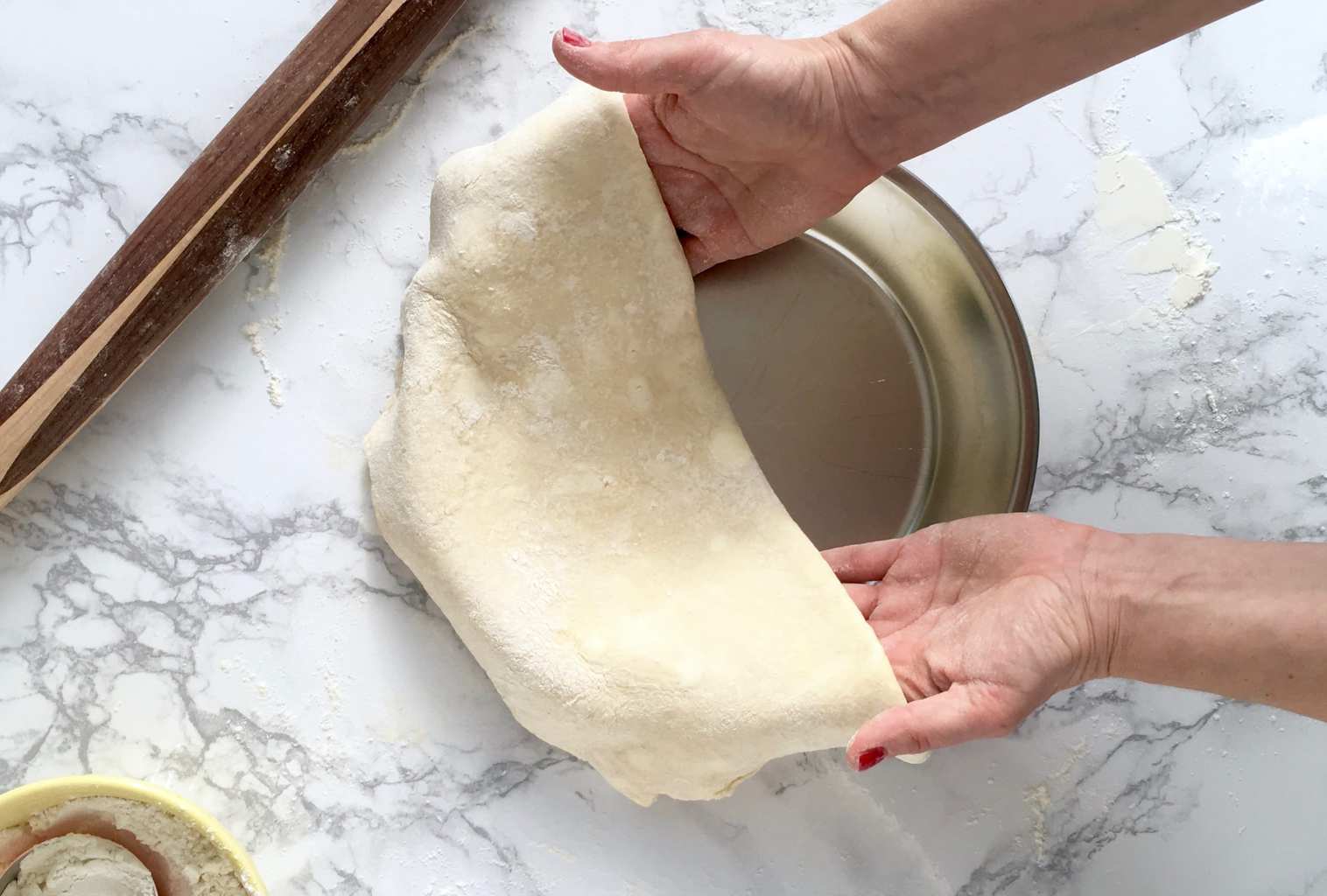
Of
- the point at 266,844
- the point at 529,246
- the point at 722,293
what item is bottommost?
the point at 266,844

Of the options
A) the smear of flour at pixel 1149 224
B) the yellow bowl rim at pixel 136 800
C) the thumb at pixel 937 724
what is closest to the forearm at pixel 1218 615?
the thumb at pixel 937 724

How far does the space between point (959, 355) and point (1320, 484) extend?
0.46 m

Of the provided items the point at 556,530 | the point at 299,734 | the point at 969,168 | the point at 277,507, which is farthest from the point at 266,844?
the point at 969,168

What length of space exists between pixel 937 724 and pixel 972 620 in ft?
0.36

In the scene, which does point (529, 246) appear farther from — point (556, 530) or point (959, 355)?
point (959, 355)

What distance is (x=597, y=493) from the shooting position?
96 cm

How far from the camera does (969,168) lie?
3.66 feet

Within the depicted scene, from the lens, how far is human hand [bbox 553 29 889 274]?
0.89 meters

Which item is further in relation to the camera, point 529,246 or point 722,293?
point 722,293

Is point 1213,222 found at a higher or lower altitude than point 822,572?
higher

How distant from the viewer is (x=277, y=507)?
1.08 metres

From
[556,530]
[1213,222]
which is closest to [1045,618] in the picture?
[556,530]

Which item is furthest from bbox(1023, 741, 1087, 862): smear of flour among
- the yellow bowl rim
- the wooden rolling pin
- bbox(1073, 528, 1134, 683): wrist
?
the wooden rolling pin

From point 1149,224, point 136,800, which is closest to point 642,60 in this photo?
point 1149,224
